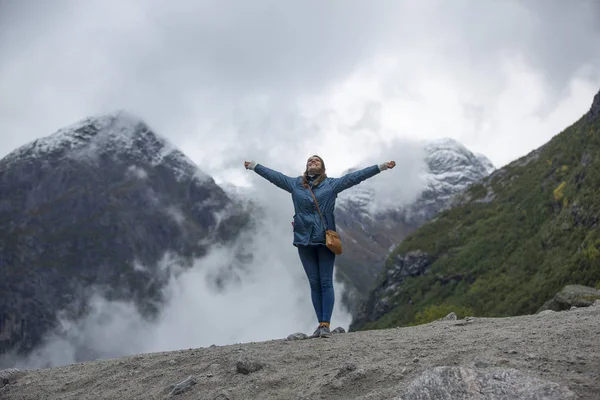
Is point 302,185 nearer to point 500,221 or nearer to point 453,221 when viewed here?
point 500,221

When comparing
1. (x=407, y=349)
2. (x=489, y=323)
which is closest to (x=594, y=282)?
(x=489, y=323)

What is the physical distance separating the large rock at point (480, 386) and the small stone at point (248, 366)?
2.78 meters

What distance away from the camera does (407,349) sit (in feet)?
26.8

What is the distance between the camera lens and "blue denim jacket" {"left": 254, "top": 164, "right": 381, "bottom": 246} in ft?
36.1

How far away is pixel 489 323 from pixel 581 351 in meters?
3.68

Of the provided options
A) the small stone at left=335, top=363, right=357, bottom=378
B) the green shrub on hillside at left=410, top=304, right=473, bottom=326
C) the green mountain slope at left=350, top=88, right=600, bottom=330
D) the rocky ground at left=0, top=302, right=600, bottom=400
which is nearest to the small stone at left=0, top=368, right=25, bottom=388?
the rocky ground at left=0, top=302, right=600, bottom=400

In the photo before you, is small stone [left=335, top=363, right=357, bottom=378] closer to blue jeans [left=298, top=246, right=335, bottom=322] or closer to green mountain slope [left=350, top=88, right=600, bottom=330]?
blue jeans [left=298, top=246, right=335, bottom=322]

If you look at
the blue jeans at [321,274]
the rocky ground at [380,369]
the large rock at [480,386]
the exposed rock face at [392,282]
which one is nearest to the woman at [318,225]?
→ the blue jeans at [321,274]

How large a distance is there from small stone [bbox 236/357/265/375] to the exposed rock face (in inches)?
2138

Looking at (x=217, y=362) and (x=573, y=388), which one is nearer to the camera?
(x=573, y=388)

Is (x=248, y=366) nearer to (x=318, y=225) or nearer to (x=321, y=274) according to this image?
(x=321, y=274)

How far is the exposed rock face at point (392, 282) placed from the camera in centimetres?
6366

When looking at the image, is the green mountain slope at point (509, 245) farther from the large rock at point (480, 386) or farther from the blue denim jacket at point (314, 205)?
the large rock at point (480, 386)

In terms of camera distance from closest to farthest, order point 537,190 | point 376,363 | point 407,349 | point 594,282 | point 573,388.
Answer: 1. point 573,388
2. point 376,363
3. point 407,349
4. point 594,282
5. point 537,190
